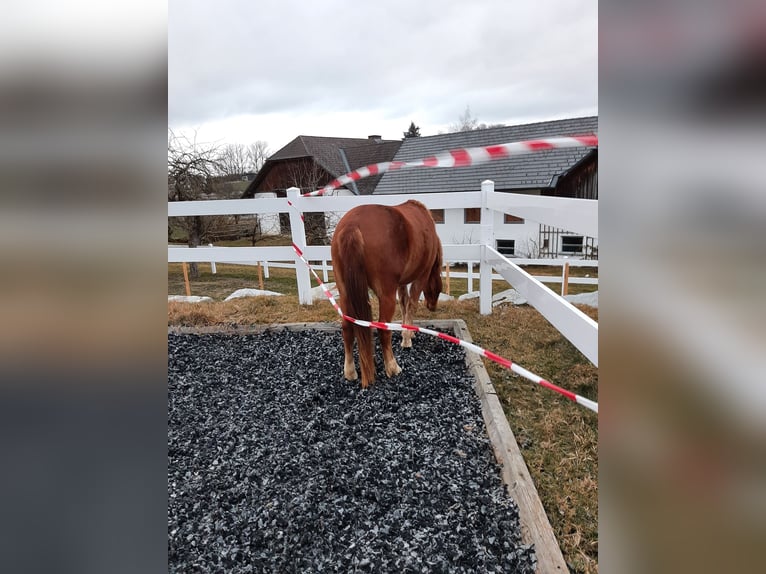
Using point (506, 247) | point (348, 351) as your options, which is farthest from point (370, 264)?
point (506, 247)

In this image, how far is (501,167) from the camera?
51.1 ft

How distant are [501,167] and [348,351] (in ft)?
47.0

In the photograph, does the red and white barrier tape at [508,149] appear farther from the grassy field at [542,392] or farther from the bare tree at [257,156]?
the bare tree at [257,156]

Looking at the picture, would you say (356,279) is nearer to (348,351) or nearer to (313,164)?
(348,351)

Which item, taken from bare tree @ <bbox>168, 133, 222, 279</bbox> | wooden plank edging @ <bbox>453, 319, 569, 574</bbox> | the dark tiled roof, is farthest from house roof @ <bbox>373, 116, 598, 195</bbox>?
wooden plank edging @ <bbox>453, 319, 569, 574</bbox>

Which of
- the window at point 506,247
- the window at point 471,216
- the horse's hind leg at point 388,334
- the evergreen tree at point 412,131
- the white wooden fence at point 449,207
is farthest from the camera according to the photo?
the evergreen tree at point 412,131

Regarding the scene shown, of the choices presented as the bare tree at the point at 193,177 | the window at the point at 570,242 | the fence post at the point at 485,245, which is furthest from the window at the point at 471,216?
the fence post at the point at 485,245

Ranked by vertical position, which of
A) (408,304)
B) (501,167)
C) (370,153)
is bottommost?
(408,304)

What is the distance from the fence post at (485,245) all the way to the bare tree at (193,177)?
961cm

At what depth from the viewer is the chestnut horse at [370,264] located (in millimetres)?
2740
